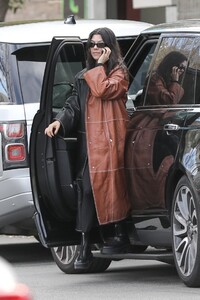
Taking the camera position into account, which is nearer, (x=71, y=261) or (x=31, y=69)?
(x=71, y=261)

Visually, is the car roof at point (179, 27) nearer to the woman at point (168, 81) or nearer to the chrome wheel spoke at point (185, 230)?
the woman at point (168, 81)

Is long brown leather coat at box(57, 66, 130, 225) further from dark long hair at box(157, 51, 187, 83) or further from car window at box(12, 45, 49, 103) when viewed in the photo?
car window at box(12, 45, 49, 103)

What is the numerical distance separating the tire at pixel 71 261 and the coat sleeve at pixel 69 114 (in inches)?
51.0

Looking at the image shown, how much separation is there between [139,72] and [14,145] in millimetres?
1609

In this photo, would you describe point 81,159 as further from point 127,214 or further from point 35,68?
point 35,68

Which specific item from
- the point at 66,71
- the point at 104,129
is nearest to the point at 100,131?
the point at 104,129

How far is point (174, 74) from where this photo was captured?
8.84 m

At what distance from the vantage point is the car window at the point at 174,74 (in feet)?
28.4

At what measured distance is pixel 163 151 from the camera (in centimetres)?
862

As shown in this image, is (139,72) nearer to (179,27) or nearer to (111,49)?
(111,49)

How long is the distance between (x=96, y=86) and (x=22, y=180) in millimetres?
2031

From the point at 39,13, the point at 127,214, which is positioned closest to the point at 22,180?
the point at 127,214

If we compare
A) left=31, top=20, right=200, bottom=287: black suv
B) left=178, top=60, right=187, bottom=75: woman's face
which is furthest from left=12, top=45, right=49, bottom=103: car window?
left=178, top=60, right=187, bottom=75: woman's face

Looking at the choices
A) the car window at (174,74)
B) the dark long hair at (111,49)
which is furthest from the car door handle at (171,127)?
the dark long hair at (111,49)
